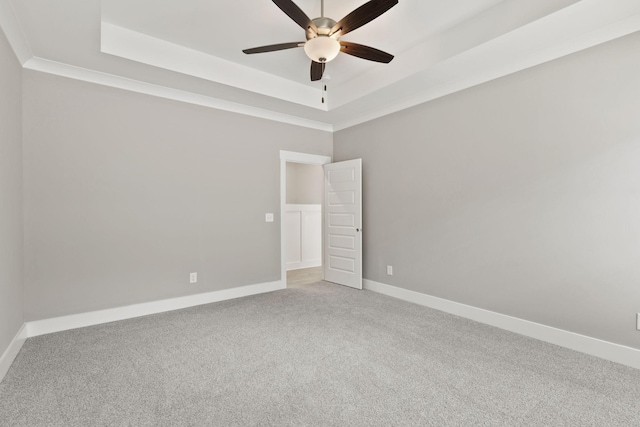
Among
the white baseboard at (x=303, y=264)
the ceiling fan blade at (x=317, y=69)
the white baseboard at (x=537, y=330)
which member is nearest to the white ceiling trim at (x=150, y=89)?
the ceiling fan blade at (x=317, y=69)

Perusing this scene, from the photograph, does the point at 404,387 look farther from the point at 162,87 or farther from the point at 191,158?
the point at 162,87

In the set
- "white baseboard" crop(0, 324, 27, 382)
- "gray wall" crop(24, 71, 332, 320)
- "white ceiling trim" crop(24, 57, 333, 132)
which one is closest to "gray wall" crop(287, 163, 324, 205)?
"white ceiling trim" crop(24, 57, 333, 132)

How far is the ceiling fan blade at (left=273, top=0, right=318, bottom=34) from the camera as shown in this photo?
199cm

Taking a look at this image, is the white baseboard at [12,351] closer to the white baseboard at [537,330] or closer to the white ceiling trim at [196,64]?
the white ceiling trim at [196,64]

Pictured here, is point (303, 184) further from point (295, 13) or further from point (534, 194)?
point (295, 13)

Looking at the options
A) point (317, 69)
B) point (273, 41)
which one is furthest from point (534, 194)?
point (273, 41)

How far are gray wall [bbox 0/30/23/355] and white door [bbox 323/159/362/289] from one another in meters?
3.76

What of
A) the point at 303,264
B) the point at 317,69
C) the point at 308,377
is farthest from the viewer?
the point at 303,264

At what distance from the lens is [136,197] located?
3.61 m

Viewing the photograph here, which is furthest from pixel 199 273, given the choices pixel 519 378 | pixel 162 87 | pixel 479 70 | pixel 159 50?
pixel 479 70

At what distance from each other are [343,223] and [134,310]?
303 centimetres

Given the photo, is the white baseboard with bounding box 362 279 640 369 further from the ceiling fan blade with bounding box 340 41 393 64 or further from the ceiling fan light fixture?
the ceiling fan light fixture

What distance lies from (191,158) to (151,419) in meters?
2.99

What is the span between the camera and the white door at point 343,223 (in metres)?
4.76
